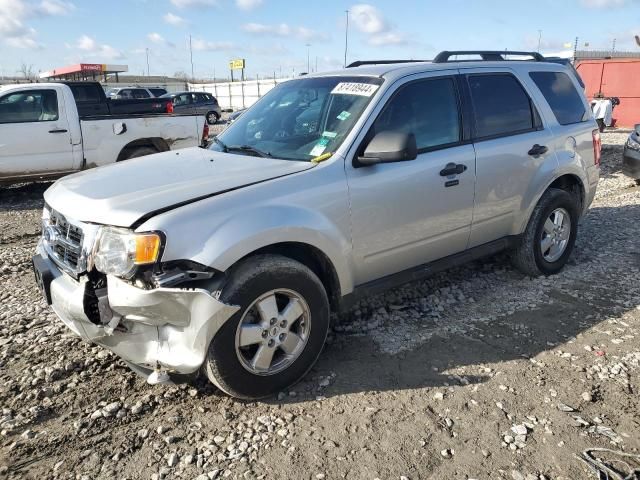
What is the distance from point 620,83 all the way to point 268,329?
17400 mm

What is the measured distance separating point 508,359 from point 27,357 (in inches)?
127

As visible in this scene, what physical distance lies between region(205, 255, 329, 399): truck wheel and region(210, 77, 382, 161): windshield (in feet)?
2.82

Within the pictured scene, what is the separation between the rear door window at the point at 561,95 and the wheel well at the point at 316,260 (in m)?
2.82

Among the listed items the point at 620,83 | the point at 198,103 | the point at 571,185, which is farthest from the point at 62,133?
the point at 198,103

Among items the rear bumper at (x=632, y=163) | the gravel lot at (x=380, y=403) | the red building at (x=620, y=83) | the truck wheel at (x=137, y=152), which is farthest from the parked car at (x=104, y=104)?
the red building at (x=620, y=83)

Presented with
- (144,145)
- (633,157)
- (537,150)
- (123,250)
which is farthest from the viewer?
(144,145)

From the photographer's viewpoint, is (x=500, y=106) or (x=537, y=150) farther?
(x=537, y=150)

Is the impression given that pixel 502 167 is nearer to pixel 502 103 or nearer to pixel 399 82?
pixel 502 103

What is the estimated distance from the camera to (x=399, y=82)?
368cm

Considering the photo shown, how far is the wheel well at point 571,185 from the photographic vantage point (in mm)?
5000

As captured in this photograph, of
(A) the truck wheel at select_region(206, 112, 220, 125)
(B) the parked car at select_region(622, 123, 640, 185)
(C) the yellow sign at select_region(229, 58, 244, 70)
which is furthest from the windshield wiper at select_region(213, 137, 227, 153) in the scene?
(C) the yellow sign at select_region(229, 58, 244, 70)

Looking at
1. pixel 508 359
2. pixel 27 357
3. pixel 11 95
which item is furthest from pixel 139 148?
pixel 508 359

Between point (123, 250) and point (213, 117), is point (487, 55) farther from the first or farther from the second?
point (213, 117)

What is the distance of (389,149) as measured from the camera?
127 inches
